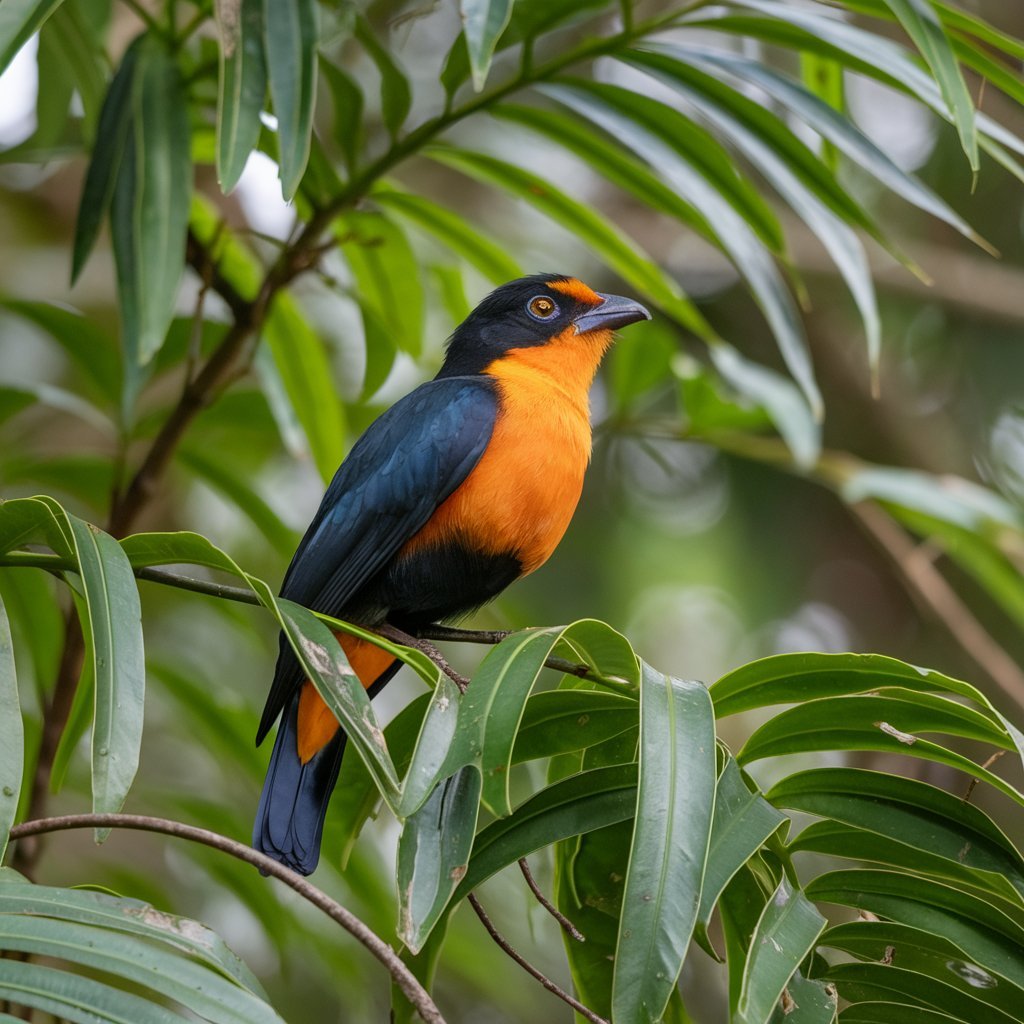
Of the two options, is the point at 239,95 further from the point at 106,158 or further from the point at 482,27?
the point at 106,158

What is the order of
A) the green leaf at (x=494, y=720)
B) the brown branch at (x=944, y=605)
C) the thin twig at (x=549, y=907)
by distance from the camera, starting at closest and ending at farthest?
the green leaf at (x=494, y=720)
the thin twig at (x=549, y=907)
the brown branch at (x=944, y=605)

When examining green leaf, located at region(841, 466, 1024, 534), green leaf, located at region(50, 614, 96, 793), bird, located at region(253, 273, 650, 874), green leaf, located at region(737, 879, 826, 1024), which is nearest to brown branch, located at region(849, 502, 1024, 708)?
green leaf, located at region(841, 466, 1024, 534)

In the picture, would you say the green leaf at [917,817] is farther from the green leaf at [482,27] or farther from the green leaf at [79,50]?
the green leaf at [79,50]

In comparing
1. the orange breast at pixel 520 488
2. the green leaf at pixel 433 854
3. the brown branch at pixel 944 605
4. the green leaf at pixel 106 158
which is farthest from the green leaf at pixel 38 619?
the brown branch at pixel 944 605

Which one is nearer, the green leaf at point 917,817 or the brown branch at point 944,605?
the green leaf at point 917,817

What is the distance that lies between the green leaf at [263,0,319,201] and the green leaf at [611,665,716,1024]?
1.36m

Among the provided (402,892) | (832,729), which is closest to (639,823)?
(402,892)

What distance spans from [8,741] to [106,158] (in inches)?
69.8

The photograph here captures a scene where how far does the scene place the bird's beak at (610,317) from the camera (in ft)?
13.0

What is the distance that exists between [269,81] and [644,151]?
0.93m

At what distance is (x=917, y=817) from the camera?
6.42 ft

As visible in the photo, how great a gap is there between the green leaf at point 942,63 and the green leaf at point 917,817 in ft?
3.79

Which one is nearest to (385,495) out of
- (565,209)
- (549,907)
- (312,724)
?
(312,724)

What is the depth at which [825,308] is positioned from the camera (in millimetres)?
7805
